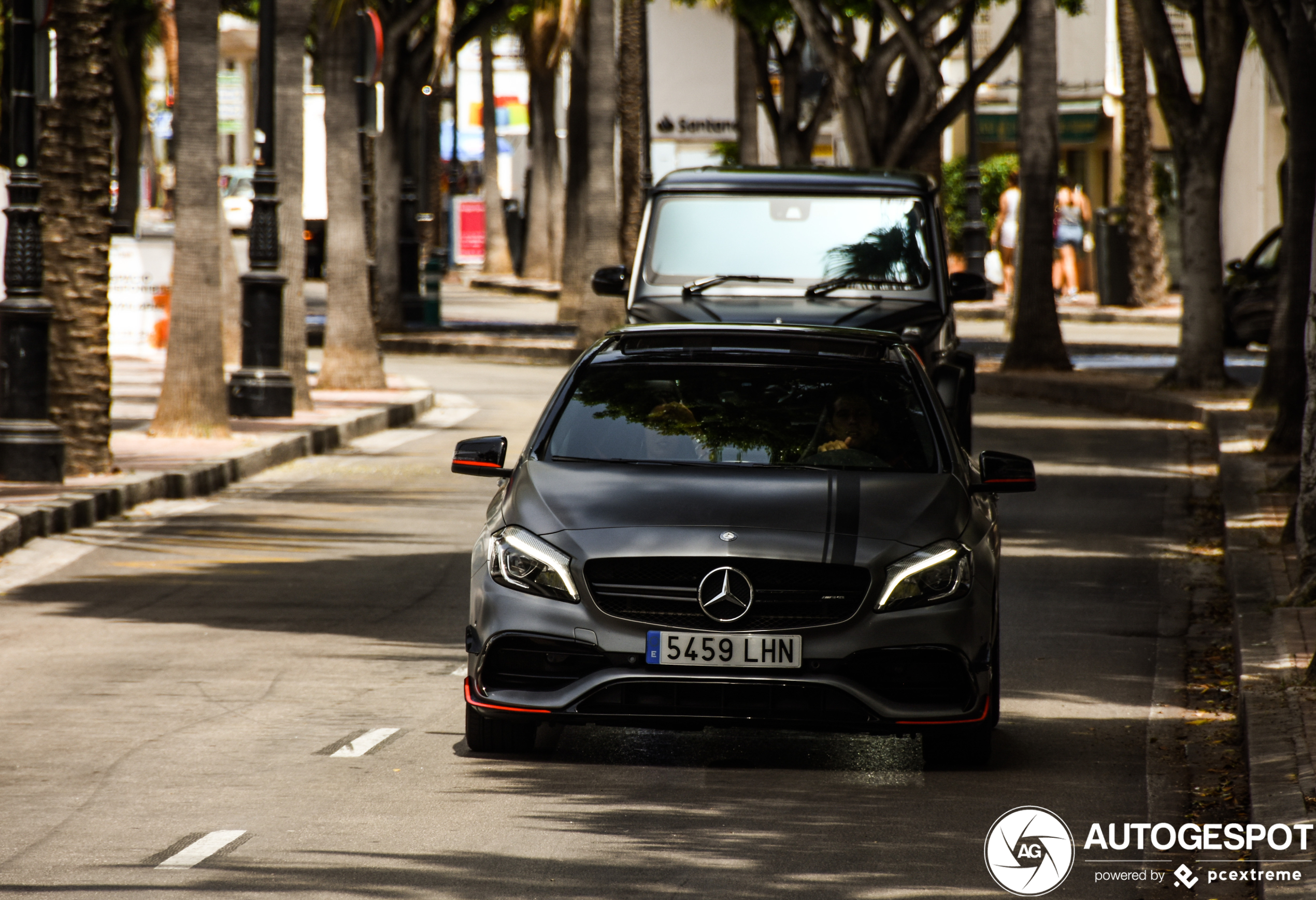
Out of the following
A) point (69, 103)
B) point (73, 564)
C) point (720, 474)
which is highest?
point (69, 103)

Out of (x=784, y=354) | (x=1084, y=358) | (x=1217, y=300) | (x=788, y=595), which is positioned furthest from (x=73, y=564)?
(x=1084, y=358)

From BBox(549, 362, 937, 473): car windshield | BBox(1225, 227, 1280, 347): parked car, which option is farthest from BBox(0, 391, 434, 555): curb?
→ BBox(1225, 227, 1280, 347): parked car

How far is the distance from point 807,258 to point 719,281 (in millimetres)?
615

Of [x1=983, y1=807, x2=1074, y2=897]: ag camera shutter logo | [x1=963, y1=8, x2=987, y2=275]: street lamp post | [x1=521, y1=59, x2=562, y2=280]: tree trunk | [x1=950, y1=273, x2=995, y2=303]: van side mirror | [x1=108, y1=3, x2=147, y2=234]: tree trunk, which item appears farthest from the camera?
[x1=521, y1=59, x2=562, y2=280]: tree trunk

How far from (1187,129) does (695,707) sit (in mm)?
17126

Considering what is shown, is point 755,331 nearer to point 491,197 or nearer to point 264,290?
point 264,290

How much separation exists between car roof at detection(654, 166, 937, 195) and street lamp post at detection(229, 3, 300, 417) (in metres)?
6.55

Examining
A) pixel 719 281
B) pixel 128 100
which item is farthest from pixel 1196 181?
pixel 128 100

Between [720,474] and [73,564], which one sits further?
[73,564]

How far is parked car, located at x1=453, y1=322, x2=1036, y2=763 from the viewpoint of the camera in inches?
263

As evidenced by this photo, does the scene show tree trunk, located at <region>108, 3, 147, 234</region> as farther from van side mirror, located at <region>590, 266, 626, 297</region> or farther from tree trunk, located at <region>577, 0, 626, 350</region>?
van side mirror, located at <region>590, 266, 626, 297</region>

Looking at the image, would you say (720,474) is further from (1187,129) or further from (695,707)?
(1187,129)

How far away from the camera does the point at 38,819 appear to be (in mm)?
6375

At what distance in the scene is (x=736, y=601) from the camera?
6668 millimetres
